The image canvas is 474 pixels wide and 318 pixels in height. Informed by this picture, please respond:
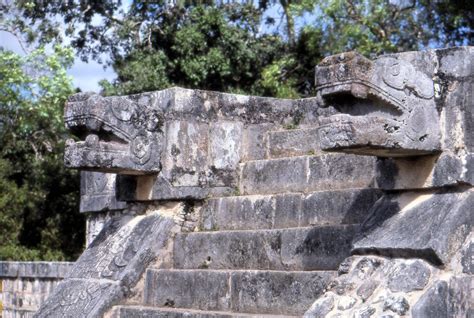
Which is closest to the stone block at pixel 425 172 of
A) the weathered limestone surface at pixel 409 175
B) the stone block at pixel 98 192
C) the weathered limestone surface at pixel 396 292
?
the weathered limestone surface at pixel 409 175

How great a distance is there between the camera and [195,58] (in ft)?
59.5

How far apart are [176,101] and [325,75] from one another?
2566 mm

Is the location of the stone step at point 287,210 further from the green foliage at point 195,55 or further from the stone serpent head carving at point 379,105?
the green foliage at point 195,55

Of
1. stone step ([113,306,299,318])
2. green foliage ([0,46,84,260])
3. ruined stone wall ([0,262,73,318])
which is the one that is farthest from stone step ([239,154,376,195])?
green foliage ([0,46,84,260])

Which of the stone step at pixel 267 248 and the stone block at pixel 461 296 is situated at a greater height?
the stone step at pixel 267 248

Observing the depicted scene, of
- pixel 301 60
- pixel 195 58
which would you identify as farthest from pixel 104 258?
pixel 301 60

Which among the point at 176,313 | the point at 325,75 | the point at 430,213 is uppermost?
the point at 325,75

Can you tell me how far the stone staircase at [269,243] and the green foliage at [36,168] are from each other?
11220 mm

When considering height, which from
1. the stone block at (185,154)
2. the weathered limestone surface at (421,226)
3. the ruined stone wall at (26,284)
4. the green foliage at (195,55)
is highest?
the green foliage at (195,55)

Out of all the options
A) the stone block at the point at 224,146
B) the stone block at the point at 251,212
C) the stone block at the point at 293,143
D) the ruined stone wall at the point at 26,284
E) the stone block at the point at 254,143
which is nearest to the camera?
the stone block at the point at 251,212

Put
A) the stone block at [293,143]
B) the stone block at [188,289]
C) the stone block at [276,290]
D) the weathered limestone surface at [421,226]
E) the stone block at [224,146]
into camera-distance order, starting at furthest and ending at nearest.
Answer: the stone block at [224,146]
the stone block at [293,143]
the stone block at [188,289]
the stone block at [276,290]
the weathered limestone surface at [421,226]

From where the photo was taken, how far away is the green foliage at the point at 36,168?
19.2 m

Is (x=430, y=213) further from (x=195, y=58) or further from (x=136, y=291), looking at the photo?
(x=195, y=58)

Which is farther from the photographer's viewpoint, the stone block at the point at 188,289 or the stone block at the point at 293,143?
the stone block at the point at 293,143
